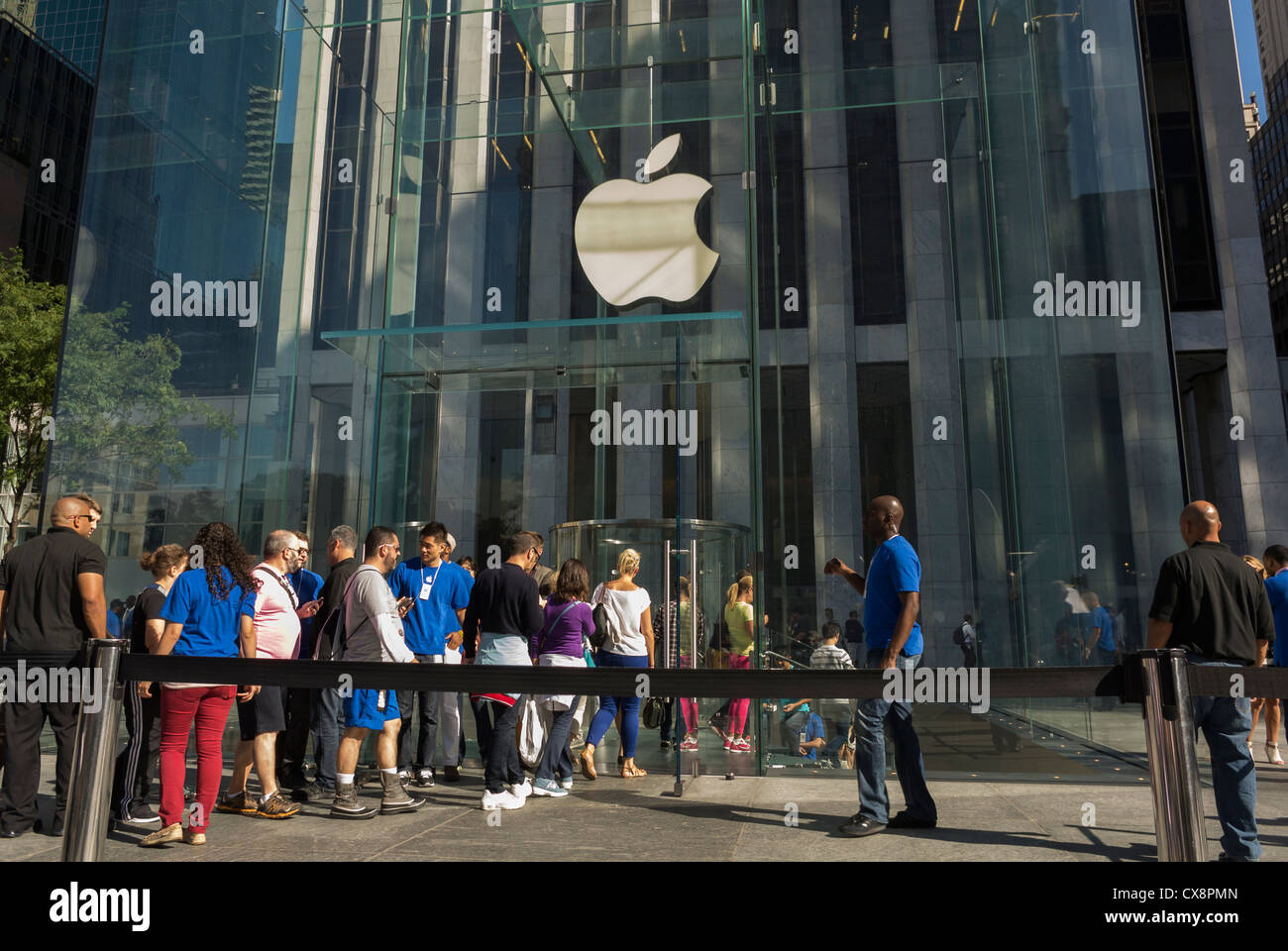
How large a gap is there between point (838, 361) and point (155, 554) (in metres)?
10.3

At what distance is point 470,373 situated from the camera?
10805 mm

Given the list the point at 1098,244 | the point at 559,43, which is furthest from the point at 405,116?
the point at 1098,244

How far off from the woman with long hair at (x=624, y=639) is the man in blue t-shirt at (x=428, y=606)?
1236mm

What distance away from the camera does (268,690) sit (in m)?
6.21

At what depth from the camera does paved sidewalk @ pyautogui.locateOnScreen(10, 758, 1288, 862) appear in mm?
5402

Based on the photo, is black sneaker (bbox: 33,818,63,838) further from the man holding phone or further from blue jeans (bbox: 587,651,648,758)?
blue jeans (bbox: 587,651,648,758)

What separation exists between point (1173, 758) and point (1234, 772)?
4.60ft

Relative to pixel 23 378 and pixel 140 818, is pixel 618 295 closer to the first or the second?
pixel 140 818

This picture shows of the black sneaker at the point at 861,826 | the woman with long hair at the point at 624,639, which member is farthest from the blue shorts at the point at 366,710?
the black sneaker at the point at 861,826

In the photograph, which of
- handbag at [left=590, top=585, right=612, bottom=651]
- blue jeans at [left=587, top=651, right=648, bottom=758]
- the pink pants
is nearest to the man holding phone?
blue jeans at [left=587, top=651, right=648, bottom=758]

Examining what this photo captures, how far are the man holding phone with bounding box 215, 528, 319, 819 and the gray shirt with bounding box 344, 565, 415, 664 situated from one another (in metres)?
0.43

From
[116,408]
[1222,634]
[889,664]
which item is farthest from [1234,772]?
[116,408]

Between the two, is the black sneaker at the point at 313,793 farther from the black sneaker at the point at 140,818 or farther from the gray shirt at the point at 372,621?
the gray shirt at the point at 372,621
